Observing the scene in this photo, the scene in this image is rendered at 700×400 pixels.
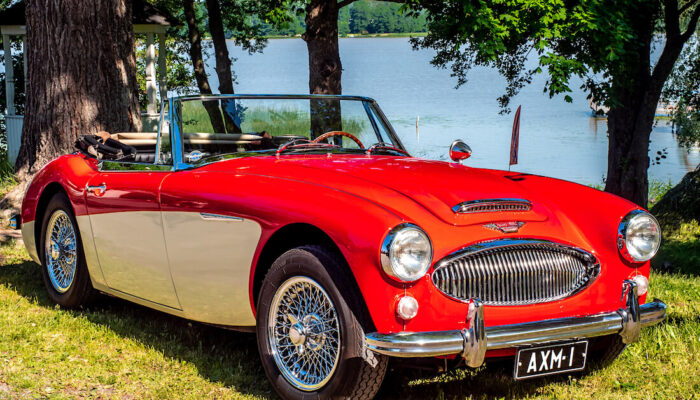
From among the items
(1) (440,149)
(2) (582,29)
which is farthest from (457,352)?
(1) (440,149)

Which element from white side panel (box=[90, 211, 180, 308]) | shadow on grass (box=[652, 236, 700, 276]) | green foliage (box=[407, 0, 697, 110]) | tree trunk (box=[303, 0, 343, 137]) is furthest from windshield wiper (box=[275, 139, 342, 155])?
tree trunk (box=[303, 0, 343, 137])

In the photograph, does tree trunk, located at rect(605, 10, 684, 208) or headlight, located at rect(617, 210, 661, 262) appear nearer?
headlight, located at rect(617, 210, 661, 262)

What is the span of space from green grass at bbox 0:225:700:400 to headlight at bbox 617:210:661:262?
2.36ft

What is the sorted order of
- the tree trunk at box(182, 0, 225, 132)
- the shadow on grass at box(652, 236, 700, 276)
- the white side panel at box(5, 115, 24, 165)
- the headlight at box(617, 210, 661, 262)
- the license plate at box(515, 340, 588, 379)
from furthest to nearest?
the tree trunk at box(182, 0, 225, 132), the white side panel at box(5, 115, 24, 165), the shadow on grass at box(652, 236, 700, 276), the headlight at box(617, 210, 661, 262), the license plate at box(515, 340, 588, 379)

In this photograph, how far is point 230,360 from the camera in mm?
4500

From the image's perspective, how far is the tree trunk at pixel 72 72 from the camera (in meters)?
8.70

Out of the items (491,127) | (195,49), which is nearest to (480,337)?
(195,49)

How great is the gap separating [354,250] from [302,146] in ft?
5.06

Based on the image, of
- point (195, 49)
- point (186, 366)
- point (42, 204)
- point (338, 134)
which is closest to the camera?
point (186, 366)

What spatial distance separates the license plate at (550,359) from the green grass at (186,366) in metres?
0.40

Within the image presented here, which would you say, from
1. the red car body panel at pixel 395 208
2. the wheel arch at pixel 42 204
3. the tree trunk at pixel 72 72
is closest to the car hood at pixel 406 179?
the red car body panel at pixel 395 208

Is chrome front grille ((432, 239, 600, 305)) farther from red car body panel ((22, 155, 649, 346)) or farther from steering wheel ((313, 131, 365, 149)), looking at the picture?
steering wheel ((313, 131, 365, 149))

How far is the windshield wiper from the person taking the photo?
4.68 metres

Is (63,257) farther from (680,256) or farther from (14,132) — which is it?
(14,132)
